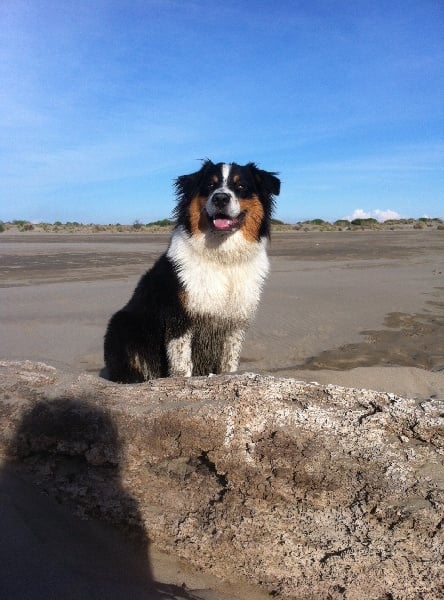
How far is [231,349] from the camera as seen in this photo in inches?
212

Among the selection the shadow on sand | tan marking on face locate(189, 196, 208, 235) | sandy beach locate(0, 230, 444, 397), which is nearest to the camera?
the shadow on sand

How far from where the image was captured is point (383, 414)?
3.10 metres

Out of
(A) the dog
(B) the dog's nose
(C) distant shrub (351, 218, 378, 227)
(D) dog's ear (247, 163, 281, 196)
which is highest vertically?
(C) distant shrub (351, 218, 378, 227)

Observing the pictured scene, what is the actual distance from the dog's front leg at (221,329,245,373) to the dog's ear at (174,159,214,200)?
1.48m

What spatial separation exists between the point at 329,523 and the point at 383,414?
807 millimetres

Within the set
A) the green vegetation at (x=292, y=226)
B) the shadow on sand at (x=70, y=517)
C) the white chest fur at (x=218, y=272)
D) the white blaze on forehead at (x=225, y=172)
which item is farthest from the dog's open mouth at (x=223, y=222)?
the green vegetation at (x=292, y=226)

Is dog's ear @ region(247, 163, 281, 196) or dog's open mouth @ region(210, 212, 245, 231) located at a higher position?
dog's ear @ region(247, 163, 281, 196)

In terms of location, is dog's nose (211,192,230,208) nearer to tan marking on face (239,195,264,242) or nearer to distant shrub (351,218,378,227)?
tan marking on face (239,195,264,242)

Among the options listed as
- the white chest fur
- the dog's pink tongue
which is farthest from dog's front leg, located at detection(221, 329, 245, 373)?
the dog's pink tongue

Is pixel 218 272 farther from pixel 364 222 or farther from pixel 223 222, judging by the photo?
pixel 364 222

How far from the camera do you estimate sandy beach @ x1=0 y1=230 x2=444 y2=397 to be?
7262mm

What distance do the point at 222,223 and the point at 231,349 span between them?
1323 mm

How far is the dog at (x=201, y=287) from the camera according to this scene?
4.97 meters

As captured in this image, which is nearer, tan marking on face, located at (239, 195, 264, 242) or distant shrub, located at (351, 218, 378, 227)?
tan marking on face, located at (239, 195, 264, 242)
